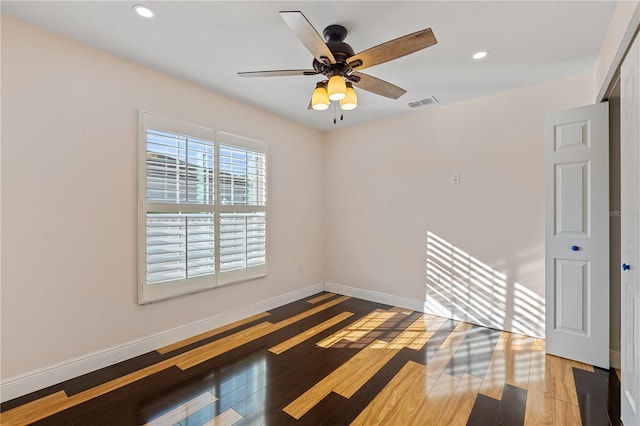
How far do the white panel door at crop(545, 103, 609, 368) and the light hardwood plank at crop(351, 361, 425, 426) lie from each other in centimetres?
132

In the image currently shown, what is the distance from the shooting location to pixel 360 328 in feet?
10.7

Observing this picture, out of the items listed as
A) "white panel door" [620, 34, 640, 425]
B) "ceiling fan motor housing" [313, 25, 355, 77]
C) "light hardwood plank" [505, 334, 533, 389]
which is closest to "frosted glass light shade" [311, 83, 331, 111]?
"ceiling fan motor housing" [313, 25, 355, 77]

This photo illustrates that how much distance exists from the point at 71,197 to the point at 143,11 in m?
1.48

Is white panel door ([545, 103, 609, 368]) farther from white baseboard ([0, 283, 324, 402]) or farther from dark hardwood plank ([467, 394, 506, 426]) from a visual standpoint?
white baseboard ([0, 283, 324, 402])

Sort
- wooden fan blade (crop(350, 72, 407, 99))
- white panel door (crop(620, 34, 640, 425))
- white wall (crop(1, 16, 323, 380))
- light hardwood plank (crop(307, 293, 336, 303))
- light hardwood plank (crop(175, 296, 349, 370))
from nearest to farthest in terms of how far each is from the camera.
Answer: white panel door (crop(620, 34, 640, 425)), white wall (crop(1, 16, 323, 380)), wooden fan blade (crop(350, 72, 407, 99)), light hardwood plank (crop(175, 296, 349, 370)), light hardwood plank (crop(307, 293, 336, 303))

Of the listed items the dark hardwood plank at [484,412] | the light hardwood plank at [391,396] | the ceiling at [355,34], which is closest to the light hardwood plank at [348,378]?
the light hardwood plank at [391,396]

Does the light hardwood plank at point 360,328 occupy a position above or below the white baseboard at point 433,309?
below

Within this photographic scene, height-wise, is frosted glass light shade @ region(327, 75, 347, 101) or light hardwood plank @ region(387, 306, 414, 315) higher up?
frosted glass light shade @ region(327, 75, 347, 101)

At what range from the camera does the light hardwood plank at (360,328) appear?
9.66ft

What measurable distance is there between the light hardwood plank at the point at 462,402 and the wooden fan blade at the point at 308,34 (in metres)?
2.41

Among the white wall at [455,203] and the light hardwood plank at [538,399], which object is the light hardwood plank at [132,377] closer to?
the white wall at [455,203]

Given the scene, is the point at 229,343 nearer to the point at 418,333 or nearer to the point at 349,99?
the point at 418,333

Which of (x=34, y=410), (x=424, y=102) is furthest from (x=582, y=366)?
(x=34, y=410)

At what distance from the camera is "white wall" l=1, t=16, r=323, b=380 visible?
6.65 ft
